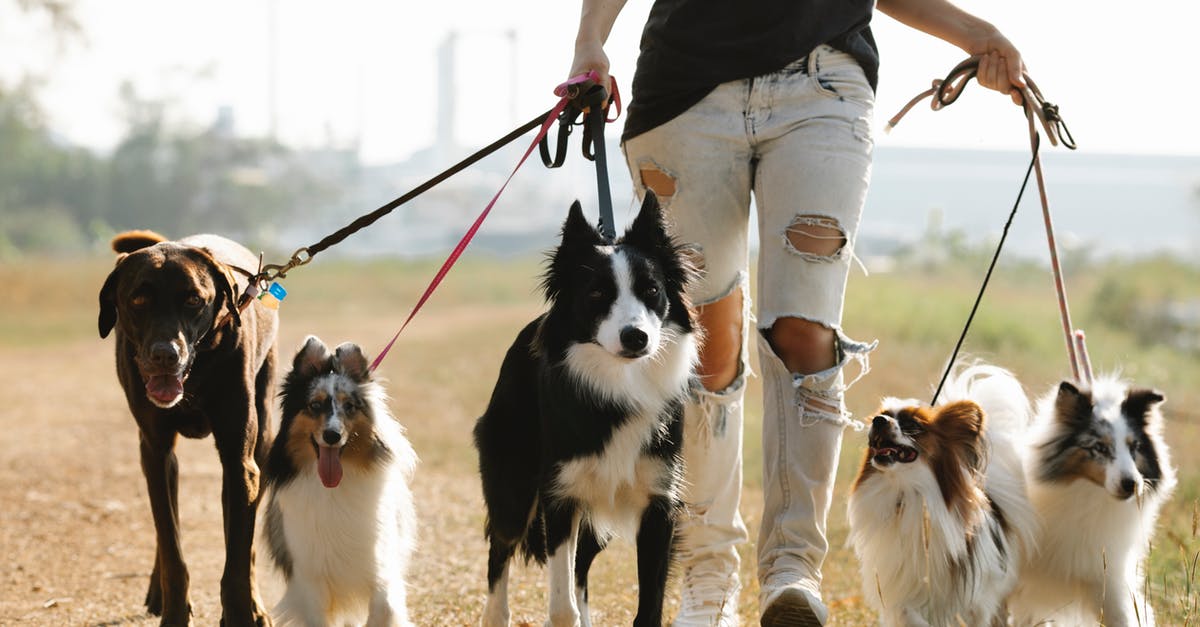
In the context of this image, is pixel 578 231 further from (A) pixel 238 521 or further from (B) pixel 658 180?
(A) pixel 238 521

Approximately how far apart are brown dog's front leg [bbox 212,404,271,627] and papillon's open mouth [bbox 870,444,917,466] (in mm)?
2205

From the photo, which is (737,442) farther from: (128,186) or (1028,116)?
(128,186)

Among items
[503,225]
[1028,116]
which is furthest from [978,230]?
[503,225]

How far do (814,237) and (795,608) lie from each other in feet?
3.96

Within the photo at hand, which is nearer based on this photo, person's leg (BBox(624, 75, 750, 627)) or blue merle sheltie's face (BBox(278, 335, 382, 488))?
person's leg (BBox(624, 75, 750, 627))

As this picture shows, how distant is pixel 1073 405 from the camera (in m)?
4.67

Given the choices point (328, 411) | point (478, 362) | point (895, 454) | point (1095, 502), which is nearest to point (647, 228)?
point (895, 454)

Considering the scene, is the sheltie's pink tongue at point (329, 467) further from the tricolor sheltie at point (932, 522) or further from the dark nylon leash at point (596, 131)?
the tricolor sheltie at point (932, 522)

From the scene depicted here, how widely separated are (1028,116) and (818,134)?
2.92ft

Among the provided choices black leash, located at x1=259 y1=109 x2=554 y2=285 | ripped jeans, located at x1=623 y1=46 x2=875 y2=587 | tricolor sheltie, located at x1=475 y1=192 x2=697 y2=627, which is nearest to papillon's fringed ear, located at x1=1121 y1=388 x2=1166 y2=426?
ripped jeans, located at x1=623 y1=46 x2=875 y2=587

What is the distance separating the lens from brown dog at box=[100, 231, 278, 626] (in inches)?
170

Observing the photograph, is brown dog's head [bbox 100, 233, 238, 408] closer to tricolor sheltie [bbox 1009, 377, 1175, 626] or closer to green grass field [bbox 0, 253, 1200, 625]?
green grass field [bbox 0, 253, 1200, 625]

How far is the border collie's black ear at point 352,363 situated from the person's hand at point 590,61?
125 cm

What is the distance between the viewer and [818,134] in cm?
426
